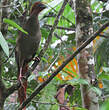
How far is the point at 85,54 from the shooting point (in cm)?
152

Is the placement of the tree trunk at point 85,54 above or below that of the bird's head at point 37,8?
below

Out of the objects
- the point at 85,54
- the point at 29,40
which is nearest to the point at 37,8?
the point at 29,40

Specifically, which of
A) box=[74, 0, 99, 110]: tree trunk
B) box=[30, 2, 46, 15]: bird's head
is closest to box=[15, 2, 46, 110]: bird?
box=[30, 2, 46, 15]: bird's head

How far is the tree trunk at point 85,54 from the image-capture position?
1.41m

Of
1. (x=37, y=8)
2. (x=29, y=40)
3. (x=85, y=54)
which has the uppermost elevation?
(x=37, y=8)

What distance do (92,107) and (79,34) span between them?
568 mm

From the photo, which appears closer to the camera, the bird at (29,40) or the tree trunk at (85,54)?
the tree trunk at (85,54)

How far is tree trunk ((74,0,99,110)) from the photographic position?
1409 millimetres

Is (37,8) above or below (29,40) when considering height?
above

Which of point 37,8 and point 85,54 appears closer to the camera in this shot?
point 85,54

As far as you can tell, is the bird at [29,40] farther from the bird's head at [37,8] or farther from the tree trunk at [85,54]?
the tree trunk at [85,54]

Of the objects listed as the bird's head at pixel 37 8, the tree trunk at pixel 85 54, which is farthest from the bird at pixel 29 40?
the tree trunk at pixel 85 54

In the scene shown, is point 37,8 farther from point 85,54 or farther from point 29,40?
point 85,54

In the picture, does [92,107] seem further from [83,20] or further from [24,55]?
Result: [24,55]
